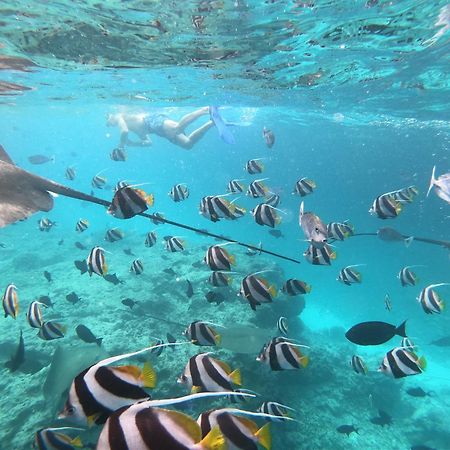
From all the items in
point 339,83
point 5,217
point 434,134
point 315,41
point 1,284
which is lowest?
point 1,284

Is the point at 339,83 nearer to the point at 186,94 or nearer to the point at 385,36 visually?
the point at 385,36

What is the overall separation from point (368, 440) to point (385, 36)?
15471 millimetres

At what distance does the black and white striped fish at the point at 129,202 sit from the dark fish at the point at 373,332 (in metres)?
3.83

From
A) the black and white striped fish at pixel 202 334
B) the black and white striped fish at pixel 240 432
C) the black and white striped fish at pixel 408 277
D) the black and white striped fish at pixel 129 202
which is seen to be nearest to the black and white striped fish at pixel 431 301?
the black and white striped fish at pixel 408 277

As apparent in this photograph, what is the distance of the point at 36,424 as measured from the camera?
26.5 ft

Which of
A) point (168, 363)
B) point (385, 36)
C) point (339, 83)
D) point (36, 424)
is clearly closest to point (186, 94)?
point (339, 83)

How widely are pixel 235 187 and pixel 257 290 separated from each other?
138 inches

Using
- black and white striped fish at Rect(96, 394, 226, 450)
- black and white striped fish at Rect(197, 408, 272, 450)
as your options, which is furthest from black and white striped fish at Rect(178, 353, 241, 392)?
black and white striped fish at Rect(96, 394, 226, 450)

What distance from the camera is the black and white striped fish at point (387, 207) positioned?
6.87m

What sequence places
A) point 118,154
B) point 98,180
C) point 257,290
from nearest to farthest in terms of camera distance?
1. point 257,290
2. point 98,180
3. point 118,154

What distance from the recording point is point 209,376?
3.76 metres

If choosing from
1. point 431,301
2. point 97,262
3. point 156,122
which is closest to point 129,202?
point 97,262

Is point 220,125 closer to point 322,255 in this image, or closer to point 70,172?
point 70,172

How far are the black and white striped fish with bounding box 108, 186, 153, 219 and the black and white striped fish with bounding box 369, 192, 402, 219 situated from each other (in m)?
4.75
